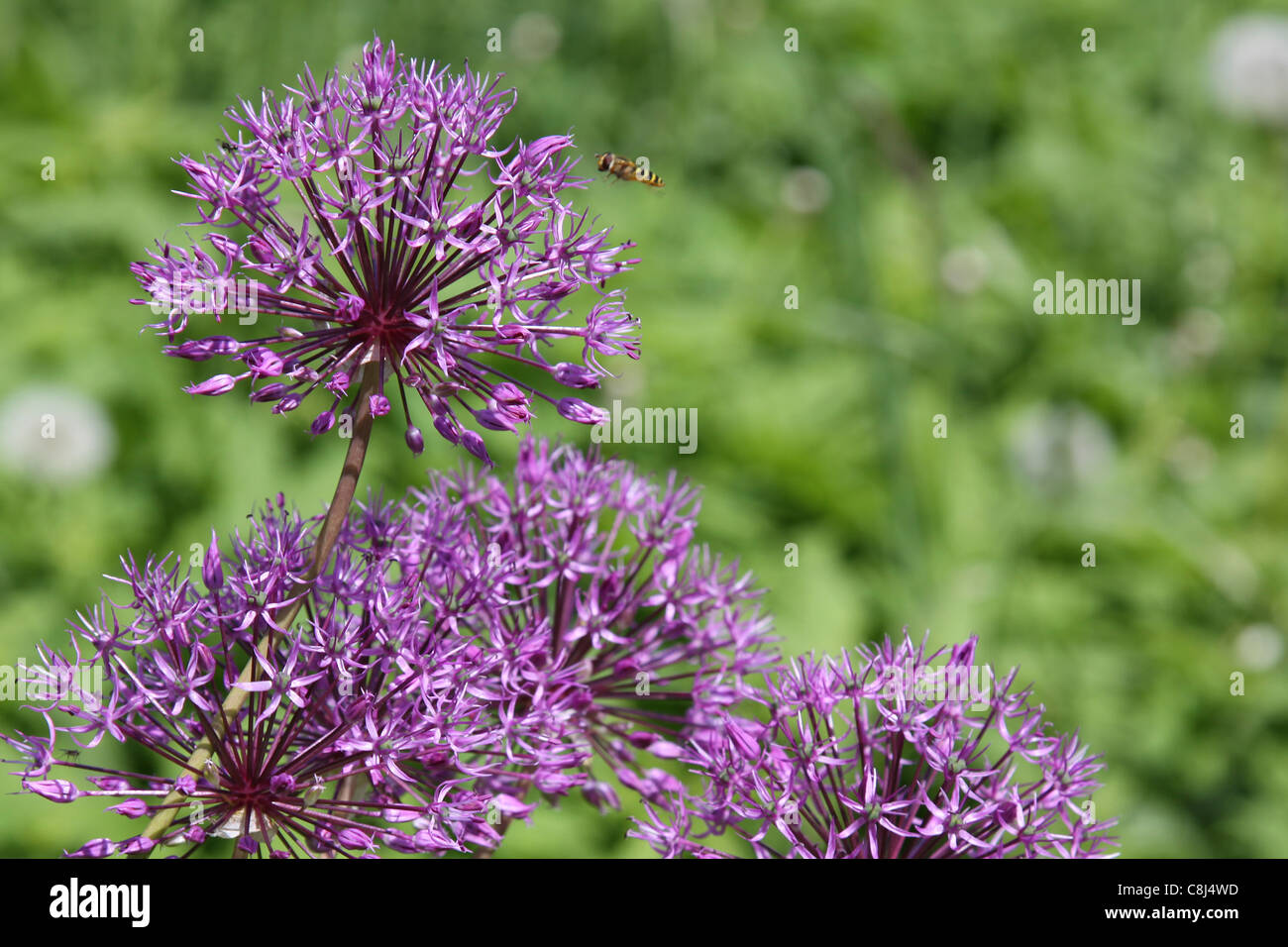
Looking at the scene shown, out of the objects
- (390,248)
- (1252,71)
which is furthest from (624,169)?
(1252,71)

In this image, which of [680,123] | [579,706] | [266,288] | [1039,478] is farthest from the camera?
[680,123]

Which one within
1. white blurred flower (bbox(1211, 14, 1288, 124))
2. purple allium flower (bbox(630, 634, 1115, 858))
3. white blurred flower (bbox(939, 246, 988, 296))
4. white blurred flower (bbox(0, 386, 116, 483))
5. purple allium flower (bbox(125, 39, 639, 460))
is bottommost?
purple allium flower (bbox(630, 634, 1115, 858))

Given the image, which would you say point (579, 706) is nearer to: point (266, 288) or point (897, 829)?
point (897, 829)

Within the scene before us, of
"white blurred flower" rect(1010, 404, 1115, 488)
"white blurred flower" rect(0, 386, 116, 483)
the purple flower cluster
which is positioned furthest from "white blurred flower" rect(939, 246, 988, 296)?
the purple flower cluster

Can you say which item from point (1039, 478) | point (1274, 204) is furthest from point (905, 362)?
point (1274, 204)

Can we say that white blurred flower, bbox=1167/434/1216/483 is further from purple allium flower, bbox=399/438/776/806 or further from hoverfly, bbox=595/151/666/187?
purple allium flower, bbox=399/438/776/806

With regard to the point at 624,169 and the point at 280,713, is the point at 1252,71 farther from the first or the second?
the point at 280,713

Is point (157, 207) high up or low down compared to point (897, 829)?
up
